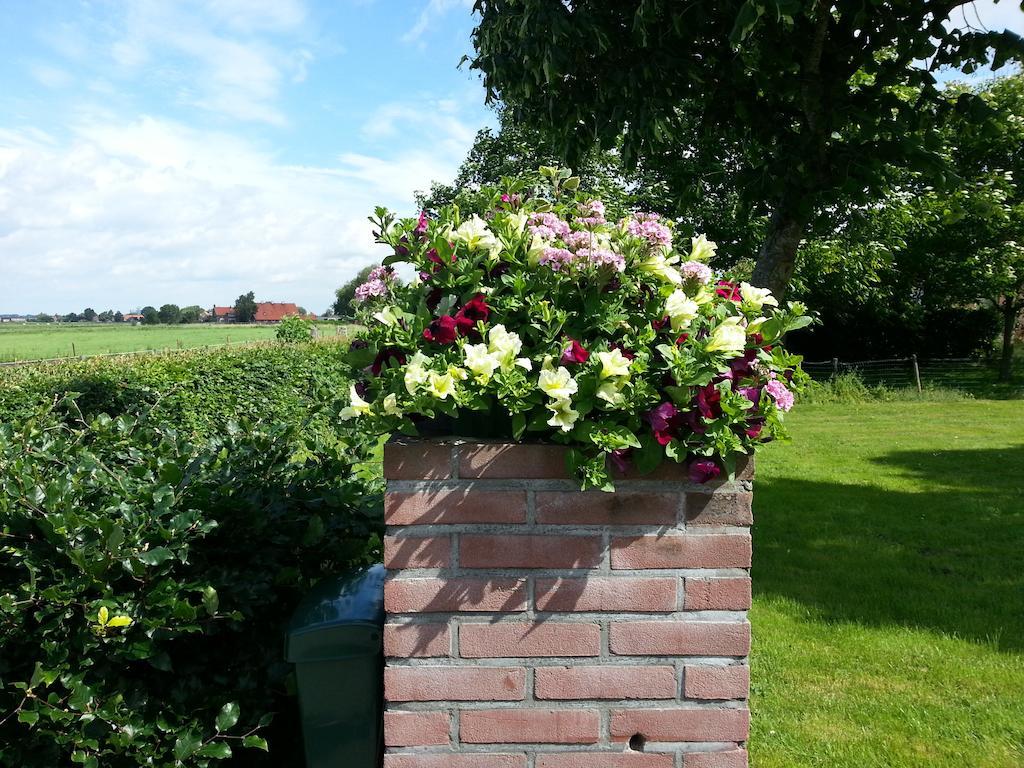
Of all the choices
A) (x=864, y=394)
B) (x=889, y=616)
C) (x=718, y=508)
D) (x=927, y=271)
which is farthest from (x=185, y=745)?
(x=927, y=271)

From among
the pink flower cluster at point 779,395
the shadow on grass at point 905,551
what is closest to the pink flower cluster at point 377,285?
the pink flower cluster at point 779,395

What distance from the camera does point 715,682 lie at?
1.91 metres

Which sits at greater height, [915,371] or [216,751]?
[216,751]

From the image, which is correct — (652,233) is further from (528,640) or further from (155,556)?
(155,556)

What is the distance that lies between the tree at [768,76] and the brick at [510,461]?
2.94m

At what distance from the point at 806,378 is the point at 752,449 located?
0.31m

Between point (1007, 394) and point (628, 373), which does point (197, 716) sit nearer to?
point (628, 373)

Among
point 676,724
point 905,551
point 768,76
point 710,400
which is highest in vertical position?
point 768,76

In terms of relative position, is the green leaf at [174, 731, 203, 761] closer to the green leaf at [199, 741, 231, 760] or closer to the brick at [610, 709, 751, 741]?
the green leaf at [199, 741, 231, 760]

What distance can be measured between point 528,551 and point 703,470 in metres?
0.44

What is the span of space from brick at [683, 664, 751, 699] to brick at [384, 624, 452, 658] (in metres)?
0.57

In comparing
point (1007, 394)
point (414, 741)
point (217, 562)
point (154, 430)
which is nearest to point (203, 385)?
point (154, 430)

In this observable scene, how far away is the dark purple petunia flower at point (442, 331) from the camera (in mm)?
1901

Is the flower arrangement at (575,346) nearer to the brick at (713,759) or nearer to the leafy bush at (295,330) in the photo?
the brick at (713,759)
